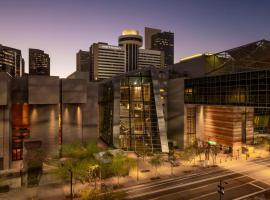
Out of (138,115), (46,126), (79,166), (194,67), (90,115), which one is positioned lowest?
(79,166)

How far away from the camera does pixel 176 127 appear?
62188 mm

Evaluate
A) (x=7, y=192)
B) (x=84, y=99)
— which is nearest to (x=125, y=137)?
(x=84, y=99)

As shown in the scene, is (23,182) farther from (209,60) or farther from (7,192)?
(209,60)

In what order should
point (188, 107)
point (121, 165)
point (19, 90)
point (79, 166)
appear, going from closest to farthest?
point (79, 166) < point (121, 165) < point (19, 90) < point (188, 107)

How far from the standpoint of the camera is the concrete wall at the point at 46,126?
151ft

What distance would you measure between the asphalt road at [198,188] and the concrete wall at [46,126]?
68.3ft

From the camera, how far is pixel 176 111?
62438 millimetres

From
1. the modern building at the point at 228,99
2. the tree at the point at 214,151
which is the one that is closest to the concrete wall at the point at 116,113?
the modern building at the point at 228,99

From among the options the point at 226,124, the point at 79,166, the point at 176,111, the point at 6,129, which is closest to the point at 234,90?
the point at 226,124

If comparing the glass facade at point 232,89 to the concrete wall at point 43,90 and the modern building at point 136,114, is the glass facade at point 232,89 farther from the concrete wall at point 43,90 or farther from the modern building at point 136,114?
the concrete wall at point 43,90

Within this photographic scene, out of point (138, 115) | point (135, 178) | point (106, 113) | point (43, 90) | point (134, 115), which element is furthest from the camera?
point (106, 113)

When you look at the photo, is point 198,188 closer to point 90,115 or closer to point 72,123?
point 90,115

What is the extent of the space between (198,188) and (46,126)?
102 ft

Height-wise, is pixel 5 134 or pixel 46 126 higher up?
pixel 46 126
